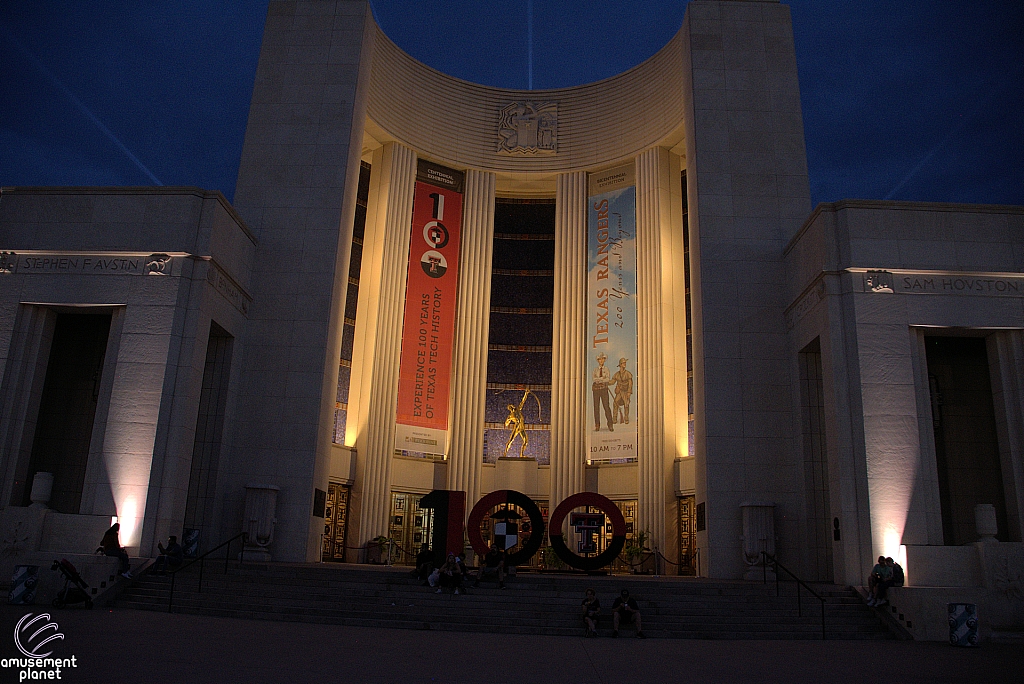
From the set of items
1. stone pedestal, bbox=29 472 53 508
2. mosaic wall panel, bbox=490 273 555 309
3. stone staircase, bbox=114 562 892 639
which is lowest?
stone staircase, bbox=114 562 892 639

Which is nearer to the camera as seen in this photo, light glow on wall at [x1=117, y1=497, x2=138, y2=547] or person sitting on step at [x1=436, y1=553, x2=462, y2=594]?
person sitting on step at [x1=436, y1=553, x2=462, y2=594]

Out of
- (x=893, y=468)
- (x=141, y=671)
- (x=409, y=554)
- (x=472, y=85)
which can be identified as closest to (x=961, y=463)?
(x=893, y=468)

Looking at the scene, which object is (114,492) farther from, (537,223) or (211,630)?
(537,223)

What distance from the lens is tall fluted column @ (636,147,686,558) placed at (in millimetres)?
25641

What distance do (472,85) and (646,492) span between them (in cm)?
1711

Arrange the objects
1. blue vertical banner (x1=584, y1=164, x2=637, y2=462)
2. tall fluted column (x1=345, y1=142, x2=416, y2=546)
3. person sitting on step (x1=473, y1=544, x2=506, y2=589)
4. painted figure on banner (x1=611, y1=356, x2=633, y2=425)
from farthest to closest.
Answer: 1. blue vertical banner (x1=584, y1=164, x2=637, y2=462)
2. painted figure on banner (x1=611, y1=356, x2=633, y2=425)
3. tall fluted column (x1=345, y1=142, x2=416, y2=546)
4. person sitting on step (x1=473, y1=544, x2=506, y2=589)

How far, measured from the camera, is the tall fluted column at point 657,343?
2564 cm

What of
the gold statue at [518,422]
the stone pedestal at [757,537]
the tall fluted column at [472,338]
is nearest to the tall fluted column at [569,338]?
the gold statue at [518,422]

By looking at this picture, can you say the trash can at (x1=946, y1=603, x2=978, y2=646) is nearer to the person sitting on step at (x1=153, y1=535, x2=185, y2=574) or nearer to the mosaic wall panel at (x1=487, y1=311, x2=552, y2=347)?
the person sitting on step at (x1=153, y1=535, x2=185, y2=574)

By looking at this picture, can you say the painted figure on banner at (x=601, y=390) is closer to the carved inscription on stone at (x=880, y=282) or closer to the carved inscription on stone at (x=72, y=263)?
the carved inscription on stone at (x=880, y=282)

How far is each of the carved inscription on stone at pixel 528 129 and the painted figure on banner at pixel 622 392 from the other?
372 inches

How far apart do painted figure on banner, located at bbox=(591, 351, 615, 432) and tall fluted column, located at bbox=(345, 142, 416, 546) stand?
23.0 feet

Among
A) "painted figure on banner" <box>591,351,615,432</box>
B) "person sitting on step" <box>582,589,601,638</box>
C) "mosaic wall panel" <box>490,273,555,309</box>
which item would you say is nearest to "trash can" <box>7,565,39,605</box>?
"person sitting on step" <box>582,589,601,638</box>

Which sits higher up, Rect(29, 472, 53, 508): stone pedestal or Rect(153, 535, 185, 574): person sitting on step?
Rect(29, 472, 53, 508): stone pedestal
